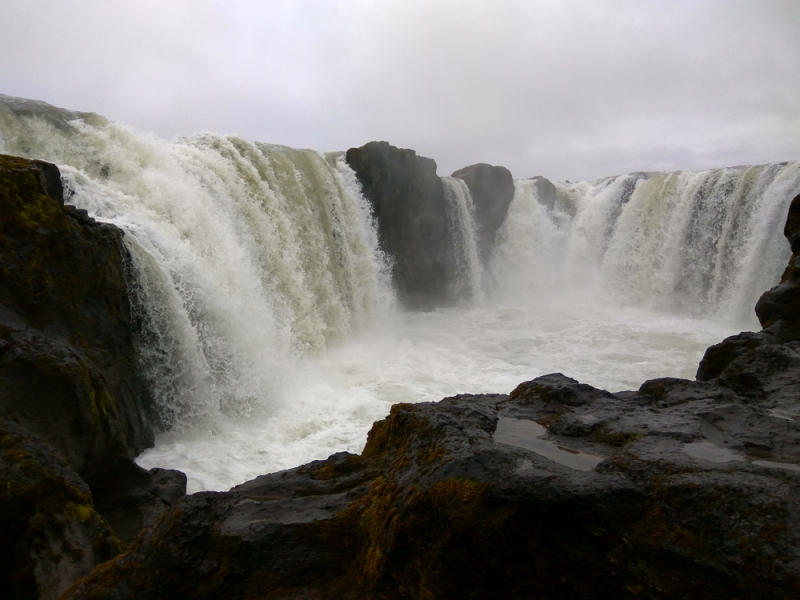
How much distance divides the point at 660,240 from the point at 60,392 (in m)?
19.4

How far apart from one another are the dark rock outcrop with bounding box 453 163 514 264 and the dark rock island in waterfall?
61.6 ft

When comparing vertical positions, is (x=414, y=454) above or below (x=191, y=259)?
below

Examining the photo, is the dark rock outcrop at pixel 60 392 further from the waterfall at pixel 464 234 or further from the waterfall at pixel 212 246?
the waterfall at pixel 464 234

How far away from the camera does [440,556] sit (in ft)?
6.17

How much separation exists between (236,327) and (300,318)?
275cm

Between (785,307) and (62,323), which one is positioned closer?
(62,323)

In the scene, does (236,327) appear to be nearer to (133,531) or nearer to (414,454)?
(133,531)

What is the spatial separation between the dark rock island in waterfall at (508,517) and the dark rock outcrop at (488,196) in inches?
739

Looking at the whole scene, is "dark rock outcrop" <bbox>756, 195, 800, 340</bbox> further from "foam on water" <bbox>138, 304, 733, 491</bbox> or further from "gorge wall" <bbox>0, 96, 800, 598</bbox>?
"foam on water" <bbox>138, 304, 733, 491</bbox>

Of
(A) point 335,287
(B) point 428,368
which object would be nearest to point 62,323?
(B) point 428,368

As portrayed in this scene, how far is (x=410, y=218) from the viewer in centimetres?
1819

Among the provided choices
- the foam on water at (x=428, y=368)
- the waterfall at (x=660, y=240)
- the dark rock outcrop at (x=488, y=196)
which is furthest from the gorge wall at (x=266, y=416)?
the waterfall at (x=660, y=240)

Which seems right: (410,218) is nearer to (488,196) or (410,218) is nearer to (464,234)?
(464,234)

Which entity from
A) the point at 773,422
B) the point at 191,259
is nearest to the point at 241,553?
the point at 773,422
